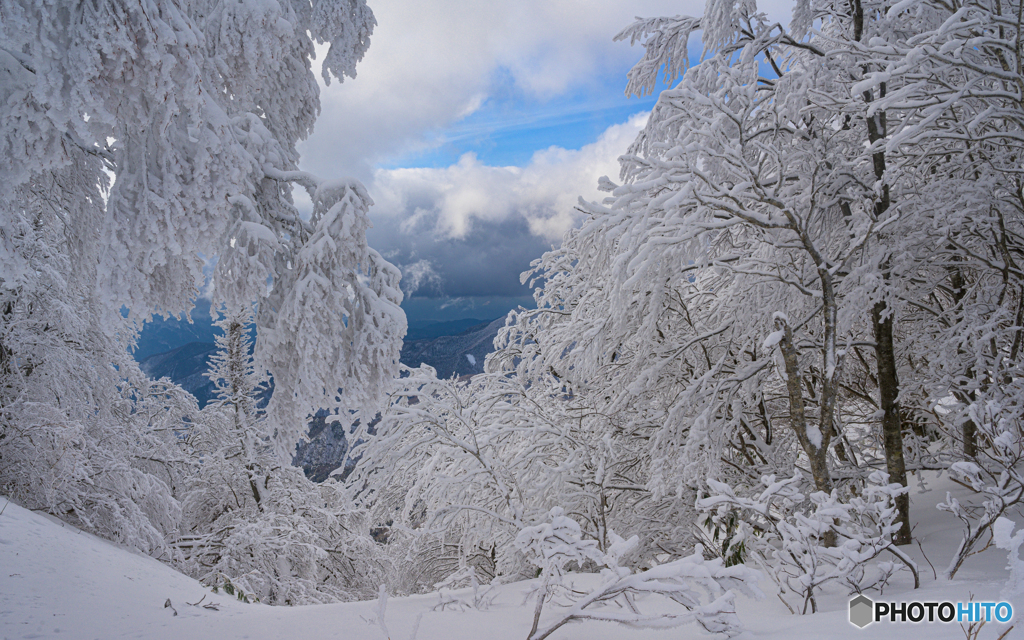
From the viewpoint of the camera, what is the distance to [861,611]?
2309 mm

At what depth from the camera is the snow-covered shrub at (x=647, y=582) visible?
1688 mm

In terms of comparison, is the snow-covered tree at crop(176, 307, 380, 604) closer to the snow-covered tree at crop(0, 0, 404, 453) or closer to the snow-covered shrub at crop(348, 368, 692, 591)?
the snow-covered shrub at crop(348, 368, 692, 591)

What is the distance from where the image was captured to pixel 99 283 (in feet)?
7.88

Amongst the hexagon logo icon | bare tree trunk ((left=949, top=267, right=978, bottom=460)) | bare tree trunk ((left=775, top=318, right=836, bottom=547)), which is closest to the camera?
the hexagon logo icon

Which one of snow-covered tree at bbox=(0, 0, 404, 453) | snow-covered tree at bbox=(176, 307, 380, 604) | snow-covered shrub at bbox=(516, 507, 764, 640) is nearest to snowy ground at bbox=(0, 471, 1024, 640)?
snow-covered shrub at bbox=(516, 507, 764, 640)

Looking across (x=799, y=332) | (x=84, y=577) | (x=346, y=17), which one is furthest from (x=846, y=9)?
(x=84, y=577)

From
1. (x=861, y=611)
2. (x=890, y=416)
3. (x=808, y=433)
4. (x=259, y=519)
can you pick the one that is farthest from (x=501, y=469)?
(x=259, y=519)

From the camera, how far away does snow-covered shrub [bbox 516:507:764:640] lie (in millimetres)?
1688

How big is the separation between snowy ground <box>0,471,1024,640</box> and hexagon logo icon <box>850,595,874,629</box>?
59 millimetres

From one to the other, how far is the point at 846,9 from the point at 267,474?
13777 mm

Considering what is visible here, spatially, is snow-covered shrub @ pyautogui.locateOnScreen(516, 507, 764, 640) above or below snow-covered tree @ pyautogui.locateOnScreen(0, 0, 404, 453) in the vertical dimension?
below

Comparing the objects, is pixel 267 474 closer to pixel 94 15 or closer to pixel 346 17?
pixel 346 17

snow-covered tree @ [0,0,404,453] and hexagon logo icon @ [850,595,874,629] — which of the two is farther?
hexagon logo icon @ [850,595,874,629]

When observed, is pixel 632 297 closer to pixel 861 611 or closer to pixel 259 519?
pixel 861 611
